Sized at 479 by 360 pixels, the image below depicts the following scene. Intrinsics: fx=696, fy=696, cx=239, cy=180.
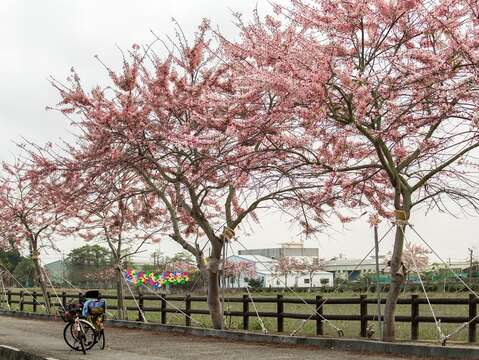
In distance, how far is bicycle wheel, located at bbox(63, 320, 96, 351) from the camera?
1400 centimetres

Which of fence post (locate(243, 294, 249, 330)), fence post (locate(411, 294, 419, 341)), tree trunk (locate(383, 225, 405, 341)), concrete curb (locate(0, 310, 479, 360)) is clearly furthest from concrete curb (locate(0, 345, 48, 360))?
fence post (locate(411, 294, 419, 341))

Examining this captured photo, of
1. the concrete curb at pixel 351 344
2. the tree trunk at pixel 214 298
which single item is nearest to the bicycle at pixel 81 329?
the concrete curb at pixel 351 344

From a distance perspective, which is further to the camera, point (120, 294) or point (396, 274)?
point (120, 294)

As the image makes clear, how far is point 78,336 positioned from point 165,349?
1.79 m

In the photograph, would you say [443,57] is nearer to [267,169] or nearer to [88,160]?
[267,169]

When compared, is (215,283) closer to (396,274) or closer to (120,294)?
(396,274)

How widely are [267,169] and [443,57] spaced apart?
17.1 feet

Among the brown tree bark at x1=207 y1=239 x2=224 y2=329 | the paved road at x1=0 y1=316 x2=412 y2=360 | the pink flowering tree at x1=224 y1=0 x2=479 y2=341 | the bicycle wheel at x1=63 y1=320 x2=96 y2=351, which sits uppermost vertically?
the pink flowering tree at x1=224 y1=0 x2=479 y2=341

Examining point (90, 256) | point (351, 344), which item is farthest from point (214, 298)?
point (90, 256)

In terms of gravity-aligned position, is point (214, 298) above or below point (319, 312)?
above

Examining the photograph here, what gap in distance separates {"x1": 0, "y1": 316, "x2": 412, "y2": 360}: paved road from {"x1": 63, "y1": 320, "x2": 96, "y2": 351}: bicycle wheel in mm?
182

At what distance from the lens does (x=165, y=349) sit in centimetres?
1434

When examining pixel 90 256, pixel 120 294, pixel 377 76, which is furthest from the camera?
pixel 90 256

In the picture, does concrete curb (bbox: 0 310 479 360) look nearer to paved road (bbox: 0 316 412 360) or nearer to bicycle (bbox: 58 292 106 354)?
paved road (bbox: 0 316 412 360)
